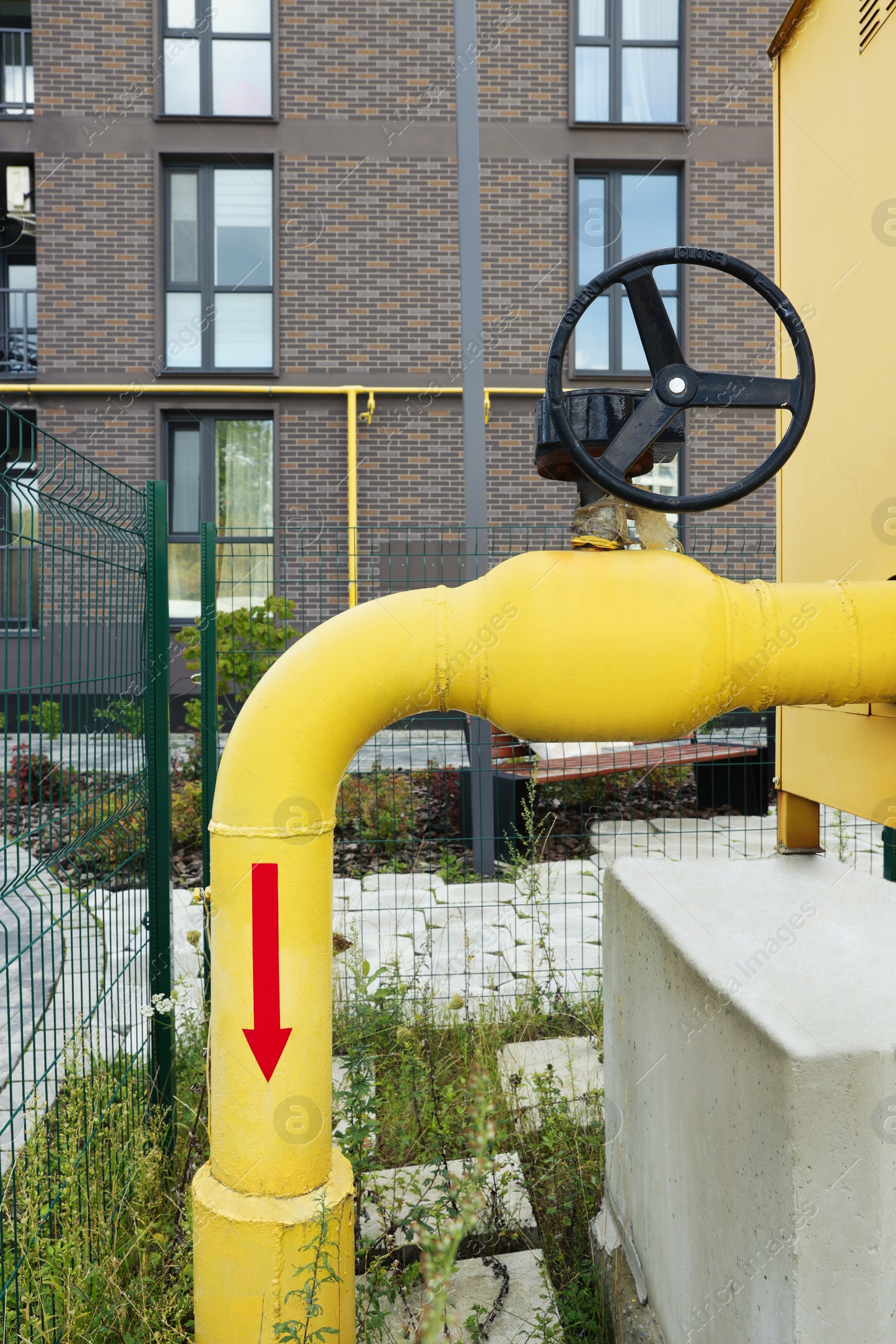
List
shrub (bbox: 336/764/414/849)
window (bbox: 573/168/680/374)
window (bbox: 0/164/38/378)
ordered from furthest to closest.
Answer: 1. window (bbox: 0/164/38/378)
2. window (bbox: 573/168/680/374)
3. shrub (bbox: 336/764/414/849)

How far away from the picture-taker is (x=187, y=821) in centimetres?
565

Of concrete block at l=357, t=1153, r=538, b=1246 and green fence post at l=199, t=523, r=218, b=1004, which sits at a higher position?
green fence post at l=199, t=523, r=218, b=1004

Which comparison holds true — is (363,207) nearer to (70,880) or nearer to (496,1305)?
(70,880)

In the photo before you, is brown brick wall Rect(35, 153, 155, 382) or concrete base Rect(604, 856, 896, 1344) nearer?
concrete base Rect(604, 856, 896, 1344)

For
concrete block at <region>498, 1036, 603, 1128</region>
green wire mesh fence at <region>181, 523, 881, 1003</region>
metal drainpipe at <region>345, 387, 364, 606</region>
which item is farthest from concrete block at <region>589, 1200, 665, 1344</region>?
metal drainpipe at <region>345, 387, 364, 606</region>

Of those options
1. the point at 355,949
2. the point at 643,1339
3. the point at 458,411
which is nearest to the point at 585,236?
the point at 458,411

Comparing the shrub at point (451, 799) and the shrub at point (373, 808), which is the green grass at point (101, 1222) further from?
the shrub at point (451, 799)

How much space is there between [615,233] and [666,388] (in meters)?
10.5

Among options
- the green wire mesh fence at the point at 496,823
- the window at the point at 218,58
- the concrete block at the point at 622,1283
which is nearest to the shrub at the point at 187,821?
the green wire mesh fence at the point at 496,823

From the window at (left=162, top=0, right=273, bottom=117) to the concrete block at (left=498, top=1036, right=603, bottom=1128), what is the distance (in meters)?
10.5

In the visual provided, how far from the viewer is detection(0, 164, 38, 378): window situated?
34.7 ft

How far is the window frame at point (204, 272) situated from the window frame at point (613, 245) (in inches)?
134

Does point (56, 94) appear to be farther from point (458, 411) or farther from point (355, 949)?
point (355, 949)

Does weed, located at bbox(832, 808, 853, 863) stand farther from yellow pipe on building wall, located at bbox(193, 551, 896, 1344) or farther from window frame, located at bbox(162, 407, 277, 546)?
window frame, located at bbox(162, 407, 277, 546)
